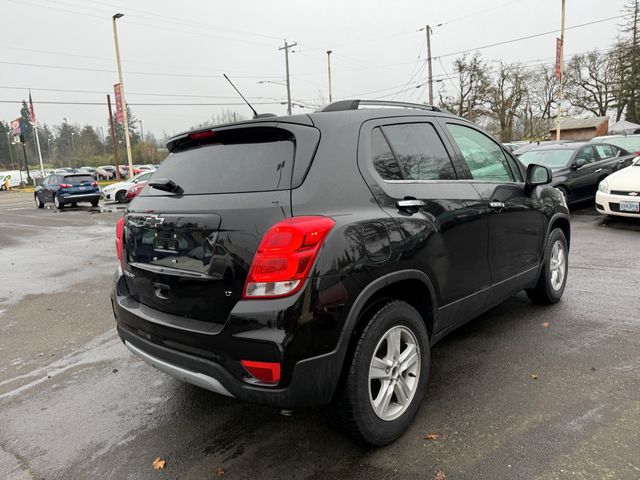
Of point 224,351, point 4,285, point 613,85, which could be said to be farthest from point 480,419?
point 613,85

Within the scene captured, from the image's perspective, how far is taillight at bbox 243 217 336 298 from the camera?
83.2 inches

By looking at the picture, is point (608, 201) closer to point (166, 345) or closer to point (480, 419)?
point (480, 419)

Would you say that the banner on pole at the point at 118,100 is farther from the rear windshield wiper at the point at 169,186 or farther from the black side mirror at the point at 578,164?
the rear windshield wiper at the point at 169,186

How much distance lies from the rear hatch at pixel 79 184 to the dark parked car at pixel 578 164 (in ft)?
57.9

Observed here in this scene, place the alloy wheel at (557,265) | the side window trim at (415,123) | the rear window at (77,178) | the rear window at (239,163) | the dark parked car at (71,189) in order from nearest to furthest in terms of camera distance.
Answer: the rear window at (239,163)
the side window trim at (415,123)
the alloy wheel at (557,265)
the dark parked car at (71,189)
the rear window at (77,178)

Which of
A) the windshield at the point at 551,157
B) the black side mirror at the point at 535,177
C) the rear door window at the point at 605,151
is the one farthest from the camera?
the rear door window at the point at 605,151

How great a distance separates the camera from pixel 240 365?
218cm

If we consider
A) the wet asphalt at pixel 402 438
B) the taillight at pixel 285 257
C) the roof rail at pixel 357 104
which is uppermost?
the roof rail at pixel 357 104

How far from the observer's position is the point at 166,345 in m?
2.50

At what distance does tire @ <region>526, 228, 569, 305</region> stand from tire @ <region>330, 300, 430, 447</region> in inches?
85.4

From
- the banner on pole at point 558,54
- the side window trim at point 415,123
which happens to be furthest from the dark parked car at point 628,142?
the side window trim at point 415,123

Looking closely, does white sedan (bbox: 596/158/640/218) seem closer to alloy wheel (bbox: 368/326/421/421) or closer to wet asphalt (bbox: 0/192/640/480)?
wet asphalt (bbox: 0/192/640/480)

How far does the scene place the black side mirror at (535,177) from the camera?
3.90 m

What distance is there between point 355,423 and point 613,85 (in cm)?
6106
